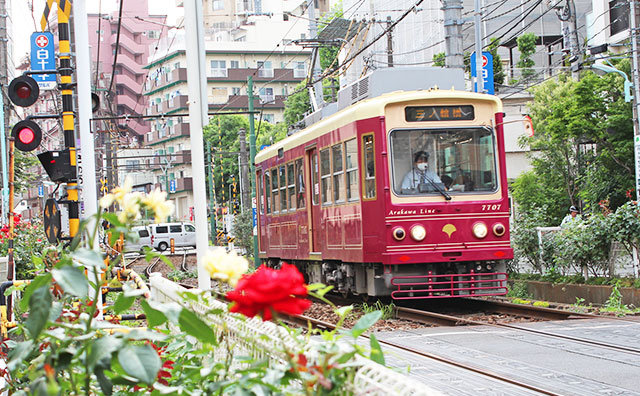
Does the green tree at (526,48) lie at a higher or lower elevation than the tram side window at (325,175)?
higher

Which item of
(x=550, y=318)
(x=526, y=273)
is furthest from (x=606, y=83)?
(x=550, y=318)

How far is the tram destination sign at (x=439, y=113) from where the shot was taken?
42.0ft

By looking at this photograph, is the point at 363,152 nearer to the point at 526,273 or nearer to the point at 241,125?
the point at 526,273

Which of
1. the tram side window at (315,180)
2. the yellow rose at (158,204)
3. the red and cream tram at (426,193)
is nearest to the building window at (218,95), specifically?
the tram side window at (315,180)

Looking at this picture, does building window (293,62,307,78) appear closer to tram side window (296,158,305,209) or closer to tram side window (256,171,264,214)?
tram side window (256,171,264,214)

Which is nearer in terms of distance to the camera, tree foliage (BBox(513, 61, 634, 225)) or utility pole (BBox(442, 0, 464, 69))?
utility pole (BBox(442, 0, 464, 69))

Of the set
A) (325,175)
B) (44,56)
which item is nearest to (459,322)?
(325,175)

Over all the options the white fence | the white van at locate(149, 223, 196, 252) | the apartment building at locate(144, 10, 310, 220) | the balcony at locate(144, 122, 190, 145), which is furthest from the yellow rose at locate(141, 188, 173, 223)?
the balcony at locate(144, 122, 190, 145)

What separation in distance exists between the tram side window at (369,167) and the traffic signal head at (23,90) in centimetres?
508

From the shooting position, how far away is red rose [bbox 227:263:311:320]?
2.17 meters

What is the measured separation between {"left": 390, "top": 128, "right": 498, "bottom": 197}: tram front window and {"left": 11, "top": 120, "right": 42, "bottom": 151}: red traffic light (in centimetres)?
511

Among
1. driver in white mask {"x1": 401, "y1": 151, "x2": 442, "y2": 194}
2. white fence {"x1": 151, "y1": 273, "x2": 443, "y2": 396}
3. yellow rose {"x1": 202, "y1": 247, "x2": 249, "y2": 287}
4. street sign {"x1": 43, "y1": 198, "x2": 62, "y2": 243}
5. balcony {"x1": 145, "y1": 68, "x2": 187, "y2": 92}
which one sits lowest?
white fence {"x1": 151, "y1": 273, "x2": 443, "y2": 396}

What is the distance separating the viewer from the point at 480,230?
13.0m

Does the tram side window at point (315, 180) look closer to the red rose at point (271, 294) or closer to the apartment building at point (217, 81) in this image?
the red rose at point (271, 294)
